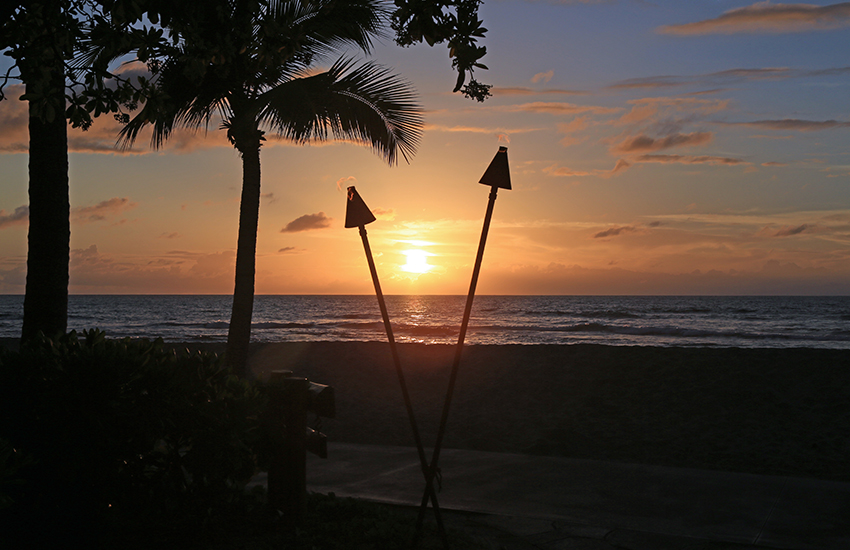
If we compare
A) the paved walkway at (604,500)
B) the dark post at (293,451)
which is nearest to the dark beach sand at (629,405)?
the paved walkway at (604,500)

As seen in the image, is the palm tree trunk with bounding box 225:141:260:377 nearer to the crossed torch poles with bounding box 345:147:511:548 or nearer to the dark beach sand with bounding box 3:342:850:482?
the dark beach sand with bounding box 3:342:850:482

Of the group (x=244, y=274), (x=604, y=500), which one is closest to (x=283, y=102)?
(x=244, y=274)

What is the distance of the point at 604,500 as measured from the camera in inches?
228

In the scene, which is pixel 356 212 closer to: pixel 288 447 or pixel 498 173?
pixel 498 173

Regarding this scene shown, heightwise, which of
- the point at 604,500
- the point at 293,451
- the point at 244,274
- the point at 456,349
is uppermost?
the point at 244,274

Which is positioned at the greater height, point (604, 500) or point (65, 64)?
point (65, 64)

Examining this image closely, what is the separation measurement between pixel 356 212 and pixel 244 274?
479 cm

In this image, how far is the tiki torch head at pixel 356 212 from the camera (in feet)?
15.7

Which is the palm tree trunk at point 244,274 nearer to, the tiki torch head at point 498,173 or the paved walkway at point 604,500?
the paved walkway at point 604,500

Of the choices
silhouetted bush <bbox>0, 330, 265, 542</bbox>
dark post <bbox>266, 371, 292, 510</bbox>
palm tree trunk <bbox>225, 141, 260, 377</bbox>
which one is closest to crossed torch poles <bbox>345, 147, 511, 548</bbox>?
dark post <bbox>266, 371, 292, 510</bbox>

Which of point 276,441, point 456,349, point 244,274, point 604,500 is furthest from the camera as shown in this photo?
point 244,274

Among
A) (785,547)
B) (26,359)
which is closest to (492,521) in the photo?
(785,547)

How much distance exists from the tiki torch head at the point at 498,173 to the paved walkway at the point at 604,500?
2857mm

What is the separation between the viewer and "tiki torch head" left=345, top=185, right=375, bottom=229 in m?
4.78
